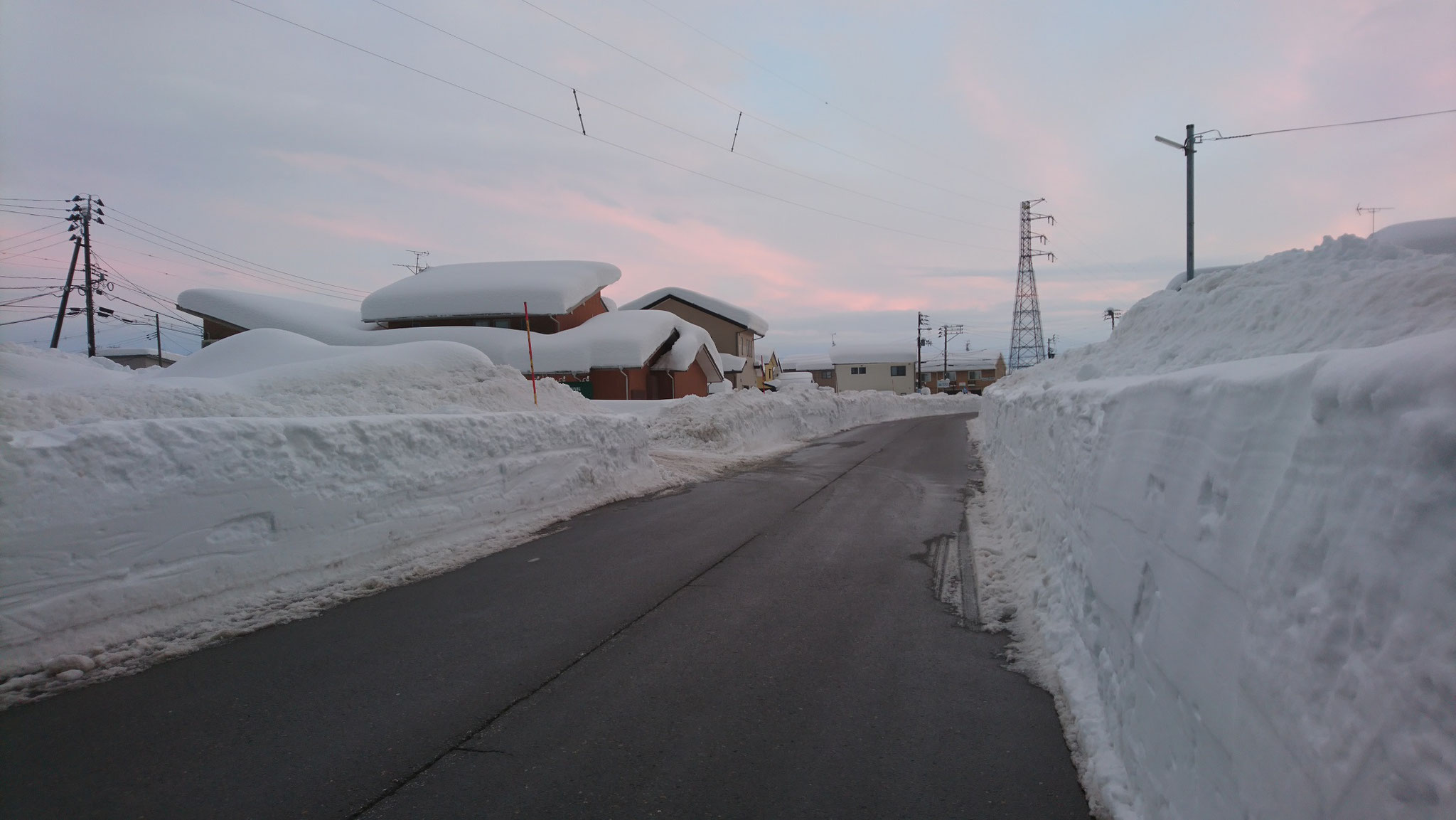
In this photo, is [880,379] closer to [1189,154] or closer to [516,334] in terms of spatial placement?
[516,334]

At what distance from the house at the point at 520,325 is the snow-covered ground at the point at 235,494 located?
2215 centimetres

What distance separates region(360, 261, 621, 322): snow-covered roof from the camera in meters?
39.5

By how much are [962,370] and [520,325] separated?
269 feet

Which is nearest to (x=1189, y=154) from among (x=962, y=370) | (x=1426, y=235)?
(x=1426, y=235)

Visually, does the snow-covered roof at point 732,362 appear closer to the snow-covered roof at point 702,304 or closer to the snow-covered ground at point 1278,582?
the snow-covered roof at point 702,304

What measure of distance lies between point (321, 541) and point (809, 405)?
2482cm

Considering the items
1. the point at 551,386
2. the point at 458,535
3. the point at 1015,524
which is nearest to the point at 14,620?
the point at 458,535

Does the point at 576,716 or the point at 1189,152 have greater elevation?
the point at 1189,152

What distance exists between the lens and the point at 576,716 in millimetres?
4180

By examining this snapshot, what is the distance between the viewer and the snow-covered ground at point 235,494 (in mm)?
5059

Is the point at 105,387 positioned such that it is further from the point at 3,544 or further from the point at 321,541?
the point at 3,544

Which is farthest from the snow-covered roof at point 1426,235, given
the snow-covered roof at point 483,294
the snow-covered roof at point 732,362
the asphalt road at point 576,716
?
the snow-covered roof at point 732,362

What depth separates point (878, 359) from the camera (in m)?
91.2

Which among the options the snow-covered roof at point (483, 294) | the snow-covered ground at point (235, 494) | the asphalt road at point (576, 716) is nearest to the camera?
the asphalt road at point (576, 716)
